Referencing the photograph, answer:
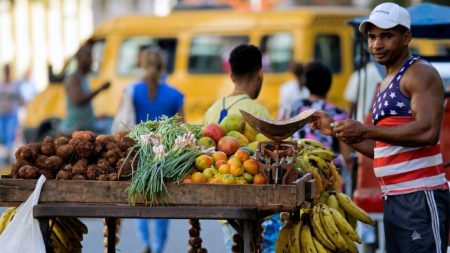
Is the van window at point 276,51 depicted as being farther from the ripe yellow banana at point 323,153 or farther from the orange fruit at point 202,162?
the orange fruit at point 202,162

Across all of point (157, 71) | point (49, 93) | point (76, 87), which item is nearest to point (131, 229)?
point (76, 87)

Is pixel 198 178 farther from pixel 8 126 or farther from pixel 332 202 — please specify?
pixel 8 126

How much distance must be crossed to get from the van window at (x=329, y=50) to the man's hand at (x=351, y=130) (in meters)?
13.3

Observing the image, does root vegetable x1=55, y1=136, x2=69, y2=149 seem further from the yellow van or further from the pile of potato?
the yellow van

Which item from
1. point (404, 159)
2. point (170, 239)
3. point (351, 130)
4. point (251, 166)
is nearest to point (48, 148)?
point (251, 166)

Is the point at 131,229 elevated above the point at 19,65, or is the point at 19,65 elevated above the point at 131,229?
the point at 19,65

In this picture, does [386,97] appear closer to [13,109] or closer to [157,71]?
[157,71]

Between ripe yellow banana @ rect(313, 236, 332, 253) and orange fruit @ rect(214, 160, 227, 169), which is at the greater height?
orange fruit @ rect(214, 160, 227, 169)

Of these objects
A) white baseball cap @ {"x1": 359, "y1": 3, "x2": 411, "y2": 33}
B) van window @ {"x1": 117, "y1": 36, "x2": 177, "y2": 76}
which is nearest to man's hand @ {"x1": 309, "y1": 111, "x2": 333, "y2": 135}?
white baseball cap @ {"x1": 359, "y1": 3, "x2": 411, "y2": 33}

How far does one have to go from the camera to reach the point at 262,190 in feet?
19.6

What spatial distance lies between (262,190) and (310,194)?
1.71ft

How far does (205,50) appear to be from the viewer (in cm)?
2011

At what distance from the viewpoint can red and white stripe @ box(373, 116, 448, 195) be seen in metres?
5.94

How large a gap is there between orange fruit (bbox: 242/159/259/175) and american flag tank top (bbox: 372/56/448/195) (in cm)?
66
